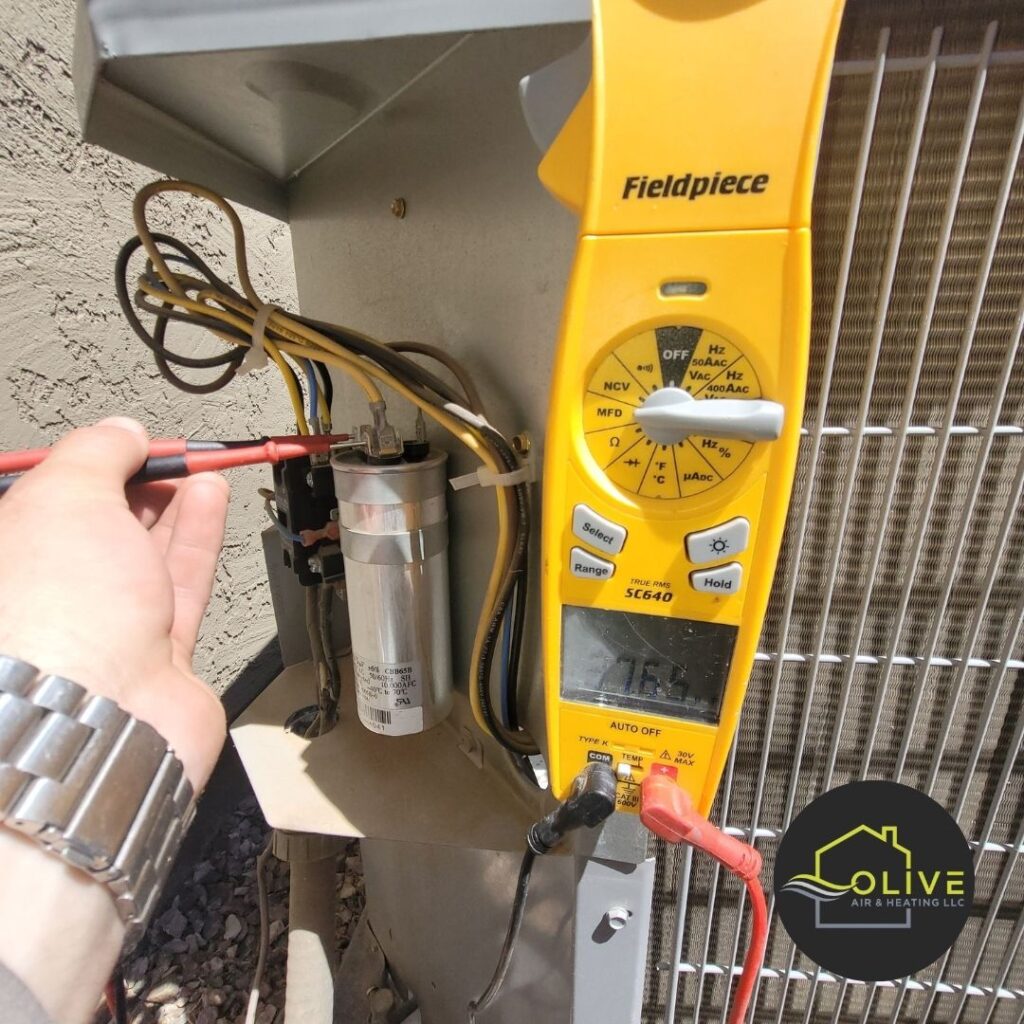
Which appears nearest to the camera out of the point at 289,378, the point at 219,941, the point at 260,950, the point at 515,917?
the point at 515,917

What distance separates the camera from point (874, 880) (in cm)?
58

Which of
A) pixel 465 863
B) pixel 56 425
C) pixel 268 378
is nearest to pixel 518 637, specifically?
pixel 465 863

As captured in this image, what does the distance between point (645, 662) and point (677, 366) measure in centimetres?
23

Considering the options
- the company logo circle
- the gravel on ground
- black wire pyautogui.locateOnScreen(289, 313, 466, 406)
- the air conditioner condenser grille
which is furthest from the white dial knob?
the gravel on ground

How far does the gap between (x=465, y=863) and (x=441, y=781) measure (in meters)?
0.12

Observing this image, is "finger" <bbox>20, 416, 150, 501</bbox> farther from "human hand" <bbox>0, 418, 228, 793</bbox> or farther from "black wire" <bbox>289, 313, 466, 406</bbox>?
"black wire" <bbox>289, 313, 466, 406</bbox>

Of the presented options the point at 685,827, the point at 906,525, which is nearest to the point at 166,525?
the point at 685,827

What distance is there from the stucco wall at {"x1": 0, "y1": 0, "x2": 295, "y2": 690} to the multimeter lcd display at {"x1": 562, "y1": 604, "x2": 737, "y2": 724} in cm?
114

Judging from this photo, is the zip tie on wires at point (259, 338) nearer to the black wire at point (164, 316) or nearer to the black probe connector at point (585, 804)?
the black wire at point (164, 316)

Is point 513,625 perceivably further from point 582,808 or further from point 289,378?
point 289,378

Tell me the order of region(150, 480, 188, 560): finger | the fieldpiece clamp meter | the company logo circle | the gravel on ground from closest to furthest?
the fieldpiece clamp meter
the company logo circle
region(150, 480, 188, 560): finger
the gravel on ground

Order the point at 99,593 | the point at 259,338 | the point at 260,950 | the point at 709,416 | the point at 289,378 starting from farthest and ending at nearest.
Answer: the point at 260,950 < the point at 289,378 < the point at 259,338 < the point at 99,593 < the point at 709,416

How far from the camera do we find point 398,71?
57 cm

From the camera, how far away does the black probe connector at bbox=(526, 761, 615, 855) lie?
472mm
